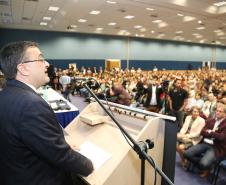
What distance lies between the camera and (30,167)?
4.47 feet

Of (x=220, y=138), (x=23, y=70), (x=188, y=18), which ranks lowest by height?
(x=220, y=138)

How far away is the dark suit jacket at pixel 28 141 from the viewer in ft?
4.24

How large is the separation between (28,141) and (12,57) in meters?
0.56

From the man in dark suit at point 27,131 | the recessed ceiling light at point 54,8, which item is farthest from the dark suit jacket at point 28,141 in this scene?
the recessed ceiling light at point 54,8

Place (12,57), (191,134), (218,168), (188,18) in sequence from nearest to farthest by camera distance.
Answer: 1. (12,57)
2. (218,168)
3. (191,134)
4. (188,18)

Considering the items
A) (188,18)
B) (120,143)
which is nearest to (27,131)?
(120,143)

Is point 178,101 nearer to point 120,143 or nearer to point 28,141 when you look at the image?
point 120,143

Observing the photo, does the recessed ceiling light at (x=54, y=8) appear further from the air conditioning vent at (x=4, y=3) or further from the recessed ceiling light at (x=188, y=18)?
the recessed ceiling light at (x=188, y=18)

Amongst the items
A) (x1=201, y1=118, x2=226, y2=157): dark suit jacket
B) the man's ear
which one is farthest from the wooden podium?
(x1=201, y1=118, x2=226, y2=157): dark suit jacket

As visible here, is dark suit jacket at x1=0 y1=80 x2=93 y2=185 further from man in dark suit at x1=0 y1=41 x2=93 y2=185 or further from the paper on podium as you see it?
the paper on podium

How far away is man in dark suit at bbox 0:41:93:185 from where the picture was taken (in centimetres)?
130

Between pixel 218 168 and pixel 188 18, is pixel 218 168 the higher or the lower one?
the lower one

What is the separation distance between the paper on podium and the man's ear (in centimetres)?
81

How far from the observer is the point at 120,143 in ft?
6.32
